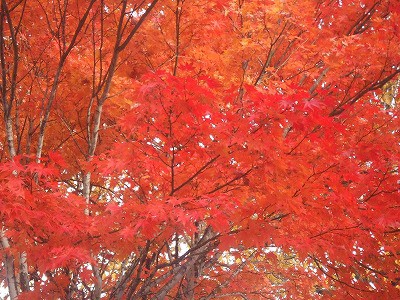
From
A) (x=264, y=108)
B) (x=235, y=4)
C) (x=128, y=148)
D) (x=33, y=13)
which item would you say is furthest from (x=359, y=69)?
(x=33, y=13)

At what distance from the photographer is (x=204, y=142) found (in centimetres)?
334

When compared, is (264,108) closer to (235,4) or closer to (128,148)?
(128,148)

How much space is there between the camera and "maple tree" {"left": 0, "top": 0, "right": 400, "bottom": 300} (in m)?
3.18

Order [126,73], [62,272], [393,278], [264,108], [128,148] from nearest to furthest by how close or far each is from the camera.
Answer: [264,108] → [128,148] → [62,272] → [393,278] → [126,73]

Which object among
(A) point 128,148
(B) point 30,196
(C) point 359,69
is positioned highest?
(C) point 359,69

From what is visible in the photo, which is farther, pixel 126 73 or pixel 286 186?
pixel 126 73

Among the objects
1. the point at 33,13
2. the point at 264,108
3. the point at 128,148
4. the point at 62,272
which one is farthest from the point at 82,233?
the point at 33,13

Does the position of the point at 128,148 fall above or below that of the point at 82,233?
above

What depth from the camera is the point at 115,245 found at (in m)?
3.88

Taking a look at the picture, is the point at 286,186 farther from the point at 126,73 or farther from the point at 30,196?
the point at 126,73

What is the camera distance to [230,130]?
10.3 feet

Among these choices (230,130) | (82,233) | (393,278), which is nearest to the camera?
(230,130)

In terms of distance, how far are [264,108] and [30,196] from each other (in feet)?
6.65

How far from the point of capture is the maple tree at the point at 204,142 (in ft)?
10.4
